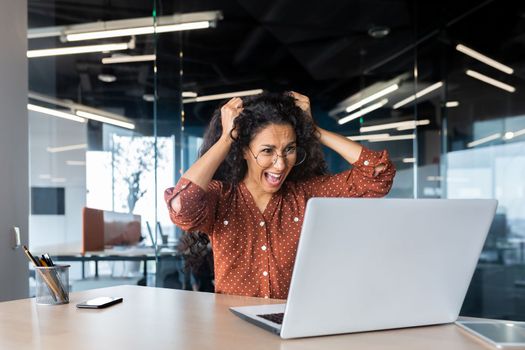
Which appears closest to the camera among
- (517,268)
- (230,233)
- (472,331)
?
(472,331)

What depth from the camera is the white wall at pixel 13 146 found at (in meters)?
2.14

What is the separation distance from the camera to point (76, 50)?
11.3ft

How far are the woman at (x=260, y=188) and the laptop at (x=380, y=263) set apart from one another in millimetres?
669

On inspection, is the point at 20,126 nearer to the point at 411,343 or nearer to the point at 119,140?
the point at 119,140

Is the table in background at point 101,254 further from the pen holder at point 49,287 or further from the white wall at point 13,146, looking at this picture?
the pen holder at point 49,287

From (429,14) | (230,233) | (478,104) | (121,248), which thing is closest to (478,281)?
(478,104)

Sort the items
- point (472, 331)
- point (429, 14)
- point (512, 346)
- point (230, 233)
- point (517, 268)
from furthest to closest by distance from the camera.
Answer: point (429, 14)
point (517, 268)
point (230, 233)
point (472, 331)
point (512, 346)

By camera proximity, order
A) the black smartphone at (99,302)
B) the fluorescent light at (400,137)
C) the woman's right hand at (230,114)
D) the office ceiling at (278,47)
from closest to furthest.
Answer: the black smartphone at (99,302) → the woman's right hand at (230,114) → the office ceiling at (278,47) → the fluorescent light at (400,137)

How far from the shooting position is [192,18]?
4090 millimetres

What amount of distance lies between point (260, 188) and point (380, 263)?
3.10ft

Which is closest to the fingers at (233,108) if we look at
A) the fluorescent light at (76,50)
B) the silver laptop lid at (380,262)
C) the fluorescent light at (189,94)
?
the silver laptop lid at (380,262)

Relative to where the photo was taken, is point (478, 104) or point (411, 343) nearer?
point (411, 343)

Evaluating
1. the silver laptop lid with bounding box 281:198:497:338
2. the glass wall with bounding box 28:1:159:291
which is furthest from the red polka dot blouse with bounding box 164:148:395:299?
the glass wall with bounding box 28:1:159:291

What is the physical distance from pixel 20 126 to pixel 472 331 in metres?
1.93
